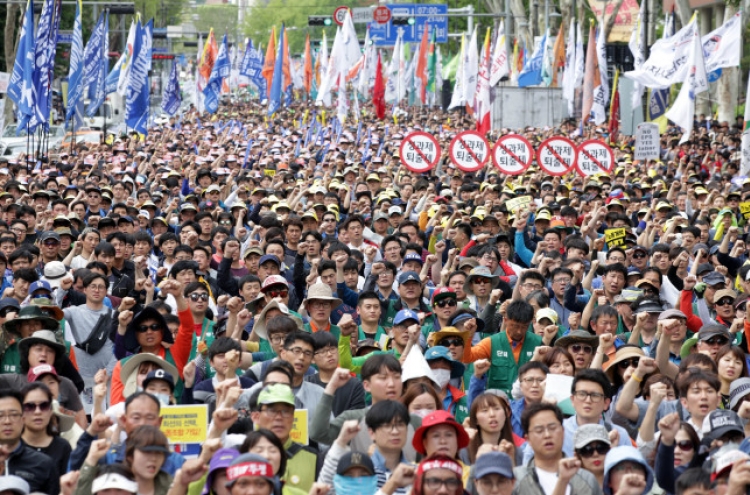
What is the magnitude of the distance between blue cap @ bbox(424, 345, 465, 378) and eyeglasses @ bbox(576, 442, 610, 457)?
1.87 metres

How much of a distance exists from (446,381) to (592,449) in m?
1.90

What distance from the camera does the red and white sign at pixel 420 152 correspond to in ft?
66.0

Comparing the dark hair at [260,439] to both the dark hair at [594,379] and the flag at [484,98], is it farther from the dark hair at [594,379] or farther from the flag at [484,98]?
the flag at [484,98]

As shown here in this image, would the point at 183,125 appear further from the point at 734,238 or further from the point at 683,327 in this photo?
the point at 683,327

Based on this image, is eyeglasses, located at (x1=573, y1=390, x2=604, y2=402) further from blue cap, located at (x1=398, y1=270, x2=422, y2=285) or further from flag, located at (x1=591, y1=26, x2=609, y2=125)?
flag, located at (x1=591, y1=26, x2=609, y2=125)

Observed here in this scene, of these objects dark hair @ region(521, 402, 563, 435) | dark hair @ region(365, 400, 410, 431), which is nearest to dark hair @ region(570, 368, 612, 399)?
dark hair @ region(521, 402, 563, 435)

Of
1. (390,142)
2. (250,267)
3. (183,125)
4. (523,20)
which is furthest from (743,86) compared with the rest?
(250,267)

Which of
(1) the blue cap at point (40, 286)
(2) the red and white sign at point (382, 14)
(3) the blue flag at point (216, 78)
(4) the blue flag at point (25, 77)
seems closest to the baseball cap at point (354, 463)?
(1) the blue cap at point (40, 286)

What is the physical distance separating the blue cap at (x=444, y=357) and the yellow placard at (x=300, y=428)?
1.46m

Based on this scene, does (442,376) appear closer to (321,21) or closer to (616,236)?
(616,236)

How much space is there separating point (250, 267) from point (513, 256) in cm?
306

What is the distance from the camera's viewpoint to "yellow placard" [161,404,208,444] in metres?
6.82

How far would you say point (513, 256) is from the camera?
1427 centimetres

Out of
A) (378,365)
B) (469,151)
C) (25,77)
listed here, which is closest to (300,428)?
(378,365)
